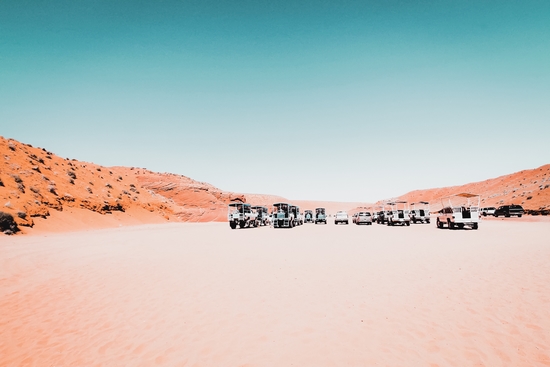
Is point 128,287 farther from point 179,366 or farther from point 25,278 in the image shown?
point 179,366

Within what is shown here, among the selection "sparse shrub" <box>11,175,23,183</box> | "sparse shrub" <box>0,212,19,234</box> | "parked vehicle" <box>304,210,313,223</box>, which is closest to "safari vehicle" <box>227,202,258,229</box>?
"sparse shrub" <box>0,212,19,234</box>

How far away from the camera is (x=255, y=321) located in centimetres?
619

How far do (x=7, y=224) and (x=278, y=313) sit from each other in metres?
24.9

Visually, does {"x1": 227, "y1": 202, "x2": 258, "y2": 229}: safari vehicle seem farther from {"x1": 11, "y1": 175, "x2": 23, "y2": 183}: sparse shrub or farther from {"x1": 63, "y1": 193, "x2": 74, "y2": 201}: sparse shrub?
{"x1": 11, "y1": 175, "x2": 23, "y2": 183}: sparse shrub

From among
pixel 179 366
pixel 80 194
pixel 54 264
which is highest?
pixel 80 194

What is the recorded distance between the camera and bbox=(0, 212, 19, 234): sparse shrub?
2136 cm

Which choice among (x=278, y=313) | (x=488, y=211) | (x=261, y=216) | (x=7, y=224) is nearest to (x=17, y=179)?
(x=7, y=224)

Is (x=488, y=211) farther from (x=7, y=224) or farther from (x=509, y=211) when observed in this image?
(x=7, y=224)

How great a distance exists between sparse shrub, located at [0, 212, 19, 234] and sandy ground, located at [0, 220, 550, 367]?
12.6 meters

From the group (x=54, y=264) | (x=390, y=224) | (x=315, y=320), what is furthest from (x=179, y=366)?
(x=390, y=224)

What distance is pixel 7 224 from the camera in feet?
71.2

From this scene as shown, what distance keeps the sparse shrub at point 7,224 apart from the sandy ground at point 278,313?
12.6 m

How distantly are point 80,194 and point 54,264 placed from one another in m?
32.2

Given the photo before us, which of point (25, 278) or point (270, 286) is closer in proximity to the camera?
point (270, 286)
